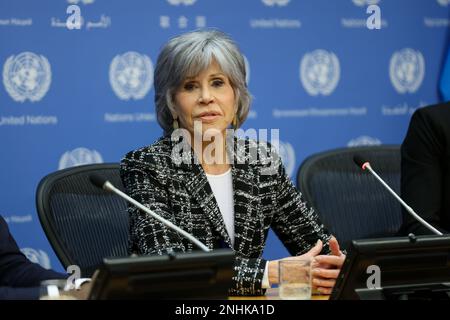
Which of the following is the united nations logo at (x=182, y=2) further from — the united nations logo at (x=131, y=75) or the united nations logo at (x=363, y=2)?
the united nations logo at (x=363, y=2)

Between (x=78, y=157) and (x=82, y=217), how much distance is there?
1217 mm

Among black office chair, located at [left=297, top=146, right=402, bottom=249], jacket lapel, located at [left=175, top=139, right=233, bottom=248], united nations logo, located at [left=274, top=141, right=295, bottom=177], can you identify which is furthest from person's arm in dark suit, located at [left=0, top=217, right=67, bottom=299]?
united nations logo, located at [left=274, top=141, right=295, bottom=177]

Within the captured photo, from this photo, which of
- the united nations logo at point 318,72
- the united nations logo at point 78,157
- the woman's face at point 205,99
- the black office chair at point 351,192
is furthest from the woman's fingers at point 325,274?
the united nations logo at point 318,72

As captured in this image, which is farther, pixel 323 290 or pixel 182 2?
pixel 182 2

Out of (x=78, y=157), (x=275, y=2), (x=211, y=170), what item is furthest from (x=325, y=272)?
(x=275, y=2)

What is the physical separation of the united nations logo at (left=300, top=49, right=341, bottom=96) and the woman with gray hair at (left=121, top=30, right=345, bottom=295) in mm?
1724

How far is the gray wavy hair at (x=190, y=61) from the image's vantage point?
2.87 metres

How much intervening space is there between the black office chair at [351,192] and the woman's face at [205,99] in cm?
53

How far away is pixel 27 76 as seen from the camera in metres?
4.10

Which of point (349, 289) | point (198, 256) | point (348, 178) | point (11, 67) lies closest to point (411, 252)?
point (349, 289)

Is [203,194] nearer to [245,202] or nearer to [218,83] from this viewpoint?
[245,202]

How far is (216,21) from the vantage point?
4.49 meters

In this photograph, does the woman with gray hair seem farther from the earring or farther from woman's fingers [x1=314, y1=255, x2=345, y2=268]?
woman's fingers [x1=314, y1=255, x2=345, y2=268]

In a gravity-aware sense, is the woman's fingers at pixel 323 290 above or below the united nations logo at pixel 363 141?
below
